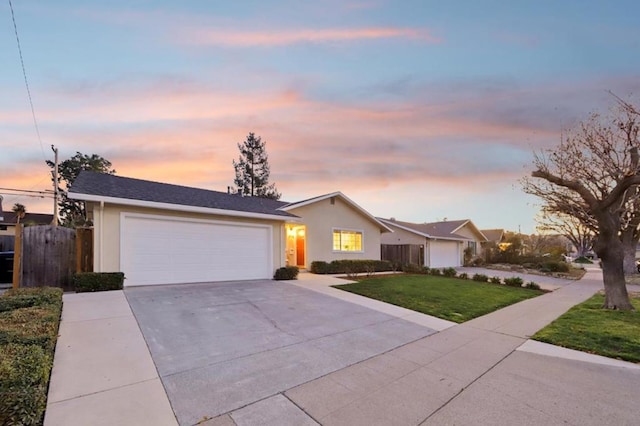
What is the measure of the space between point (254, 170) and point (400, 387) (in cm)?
3271

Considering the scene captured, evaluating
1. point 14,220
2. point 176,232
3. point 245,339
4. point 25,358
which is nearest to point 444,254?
point 176,232

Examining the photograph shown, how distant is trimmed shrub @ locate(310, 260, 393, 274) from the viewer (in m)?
16.4

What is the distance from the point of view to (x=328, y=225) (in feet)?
59.5

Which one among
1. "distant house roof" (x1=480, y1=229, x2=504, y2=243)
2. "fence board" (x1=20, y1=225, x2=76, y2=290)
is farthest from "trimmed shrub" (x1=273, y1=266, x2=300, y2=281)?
"distant house roof" (x1=480, y1=229, x2=504, y2=243)

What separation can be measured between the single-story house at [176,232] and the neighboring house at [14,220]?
862 inches

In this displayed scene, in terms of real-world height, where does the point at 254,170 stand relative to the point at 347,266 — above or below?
above

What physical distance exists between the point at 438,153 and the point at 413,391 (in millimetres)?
13505

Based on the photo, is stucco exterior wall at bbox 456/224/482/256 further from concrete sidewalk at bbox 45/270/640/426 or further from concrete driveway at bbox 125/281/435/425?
concrete sidewalk at bbox 45/270/640/426

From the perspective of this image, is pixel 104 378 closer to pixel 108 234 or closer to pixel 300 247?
pixel 108 234

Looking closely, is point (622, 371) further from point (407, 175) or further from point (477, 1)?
point (407, 175)

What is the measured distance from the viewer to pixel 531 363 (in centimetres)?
509

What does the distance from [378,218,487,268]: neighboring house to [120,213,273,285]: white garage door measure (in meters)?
14.9

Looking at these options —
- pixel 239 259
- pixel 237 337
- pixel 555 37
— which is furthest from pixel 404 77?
pixel 237 337

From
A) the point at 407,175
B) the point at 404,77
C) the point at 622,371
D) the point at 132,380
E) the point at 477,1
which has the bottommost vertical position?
the point at 622,371
